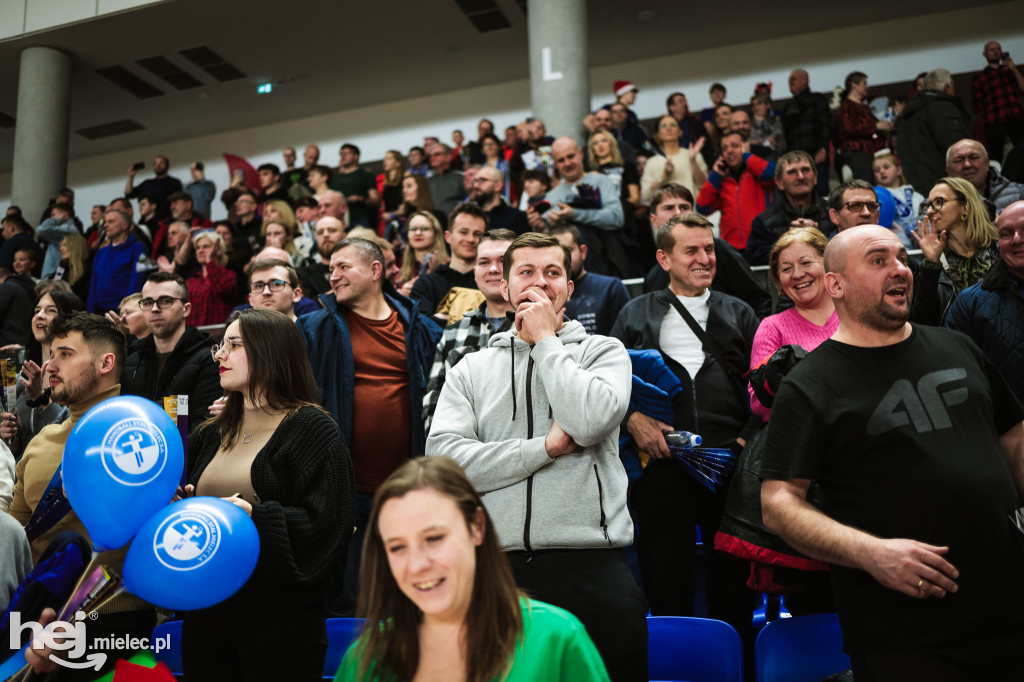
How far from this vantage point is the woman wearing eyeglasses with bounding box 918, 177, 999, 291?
3.48 meters

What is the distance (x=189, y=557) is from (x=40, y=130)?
1039cm

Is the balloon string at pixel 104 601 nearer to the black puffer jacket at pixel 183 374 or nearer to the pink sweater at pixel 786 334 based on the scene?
the black puffer jacket at pixel 183 374

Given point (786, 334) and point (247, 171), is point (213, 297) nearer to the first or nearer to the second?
point (786, 334)

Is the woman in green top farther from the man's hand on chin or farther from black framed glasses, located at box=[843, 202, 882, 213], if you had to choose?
black framed glasses, located at box=[843, 202, 882, 213]

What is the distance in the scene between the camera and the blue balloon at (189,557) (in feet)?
6.69

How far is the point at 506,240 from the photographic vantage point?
3752 mm

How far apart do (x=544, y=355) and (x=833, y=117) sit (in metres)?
6.94

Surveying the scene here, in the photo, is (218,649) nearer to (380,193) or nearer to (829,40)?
(380,193)

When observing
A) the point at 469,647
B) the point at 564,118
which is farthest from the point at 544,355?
the point at 564,118

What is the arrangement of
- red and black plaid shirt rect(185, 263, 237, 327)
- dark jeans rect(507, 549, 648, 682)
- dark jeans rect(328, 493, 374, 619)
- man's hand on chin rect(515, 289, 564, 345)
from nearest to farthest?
dark jeans rect(507, 549, 648, 682) → man's hand on chin rect(515, 289, 564, 345) → dark jeans rect(328, 493, 374, 619) → red and black plaid shirt rect(185, 263, 237, 327)

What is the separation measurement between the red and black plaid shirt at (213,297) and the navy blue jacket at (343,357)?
262cm

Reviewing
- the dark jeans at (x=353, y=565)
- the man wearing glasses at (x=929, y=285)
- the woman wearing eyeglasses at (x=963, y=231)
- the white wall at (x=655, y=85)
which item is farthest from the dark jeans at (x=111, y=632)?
the white wall at (x=655, y=85)

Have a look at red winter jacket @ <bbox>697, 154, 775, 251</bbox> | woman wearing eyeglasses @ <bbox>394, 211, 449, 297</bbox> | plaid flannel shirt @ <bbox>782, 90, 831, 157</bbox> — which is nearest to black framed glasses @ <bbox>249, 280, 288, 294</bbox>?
woman wearing eyeglasses @ <bbox>394, 211, 449, 297</bbox>

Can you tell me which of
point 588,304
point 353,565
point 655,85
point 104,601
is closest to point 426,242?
point 588,304
